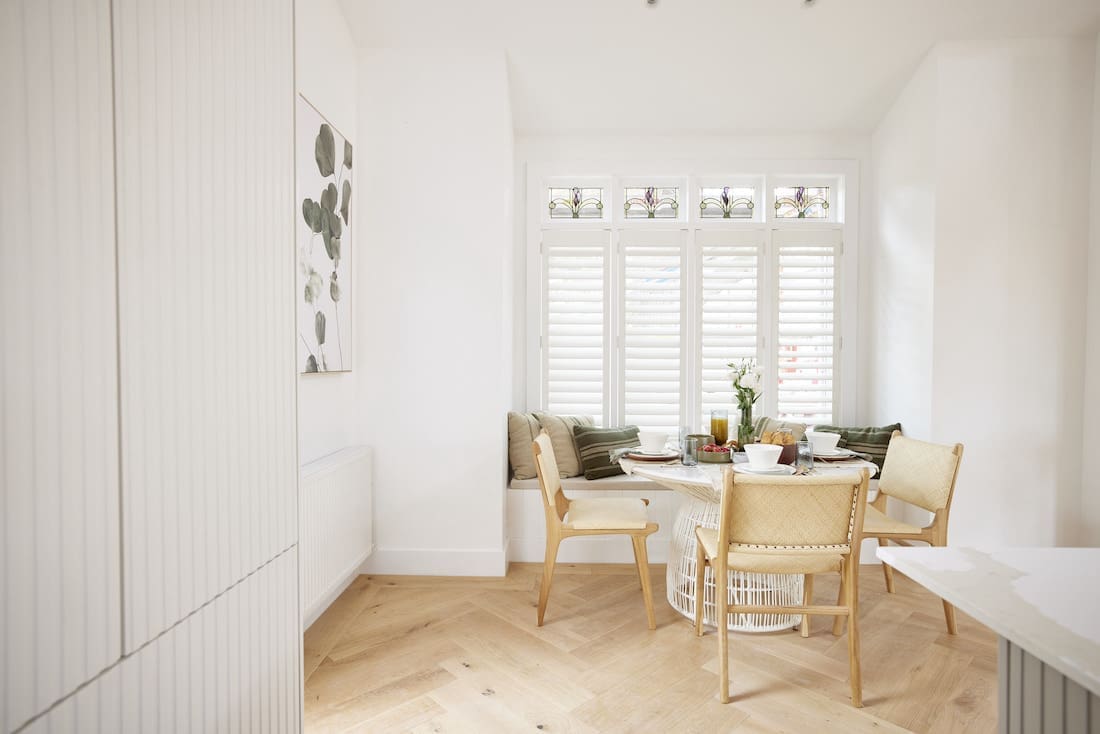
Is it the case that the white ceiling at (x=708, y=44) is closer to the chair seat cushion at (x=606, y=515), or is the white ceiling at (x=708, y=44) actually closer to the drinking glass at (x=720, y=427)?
the drinking glass at (x=720, y=427)

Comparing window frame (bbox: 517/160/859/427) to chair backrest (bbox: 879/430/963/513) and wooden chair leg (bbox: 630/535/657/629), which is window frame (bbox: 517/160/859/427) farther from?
wooden chair leg (bbox: 630/535/657/629)

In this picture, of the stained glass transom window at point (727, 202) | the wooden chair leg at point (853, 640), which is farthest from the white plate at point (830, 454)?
the stained glass transom window at point (727, 202)

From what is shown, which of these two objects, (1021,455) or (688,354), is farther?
(688,354)

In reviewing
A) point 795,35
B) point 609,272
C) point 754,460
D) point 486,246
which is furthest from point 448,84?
point 754,460

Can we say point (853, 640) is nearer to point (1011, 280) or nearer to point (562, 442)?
point (562, 442)

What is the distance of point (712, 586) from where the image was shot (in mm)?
2529

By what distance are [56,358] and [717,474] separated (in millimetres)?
2131

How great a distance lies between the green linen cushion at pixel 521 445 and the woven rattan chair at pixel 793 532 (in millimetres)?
1519

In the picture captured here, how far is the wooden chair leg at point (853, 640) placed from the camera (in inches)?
73.6

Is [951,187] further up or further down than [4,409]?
further up

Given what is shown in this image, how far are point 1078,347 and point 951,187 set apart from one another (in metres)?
1.13

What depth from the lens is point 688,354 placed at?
3816 mm

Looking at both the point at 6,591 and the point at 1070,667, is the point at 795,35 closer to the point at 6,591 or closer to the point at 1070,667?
the point at 1070,667

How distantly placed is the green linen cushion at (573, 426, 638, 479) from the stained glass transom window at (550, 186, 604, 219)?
5.11ft
